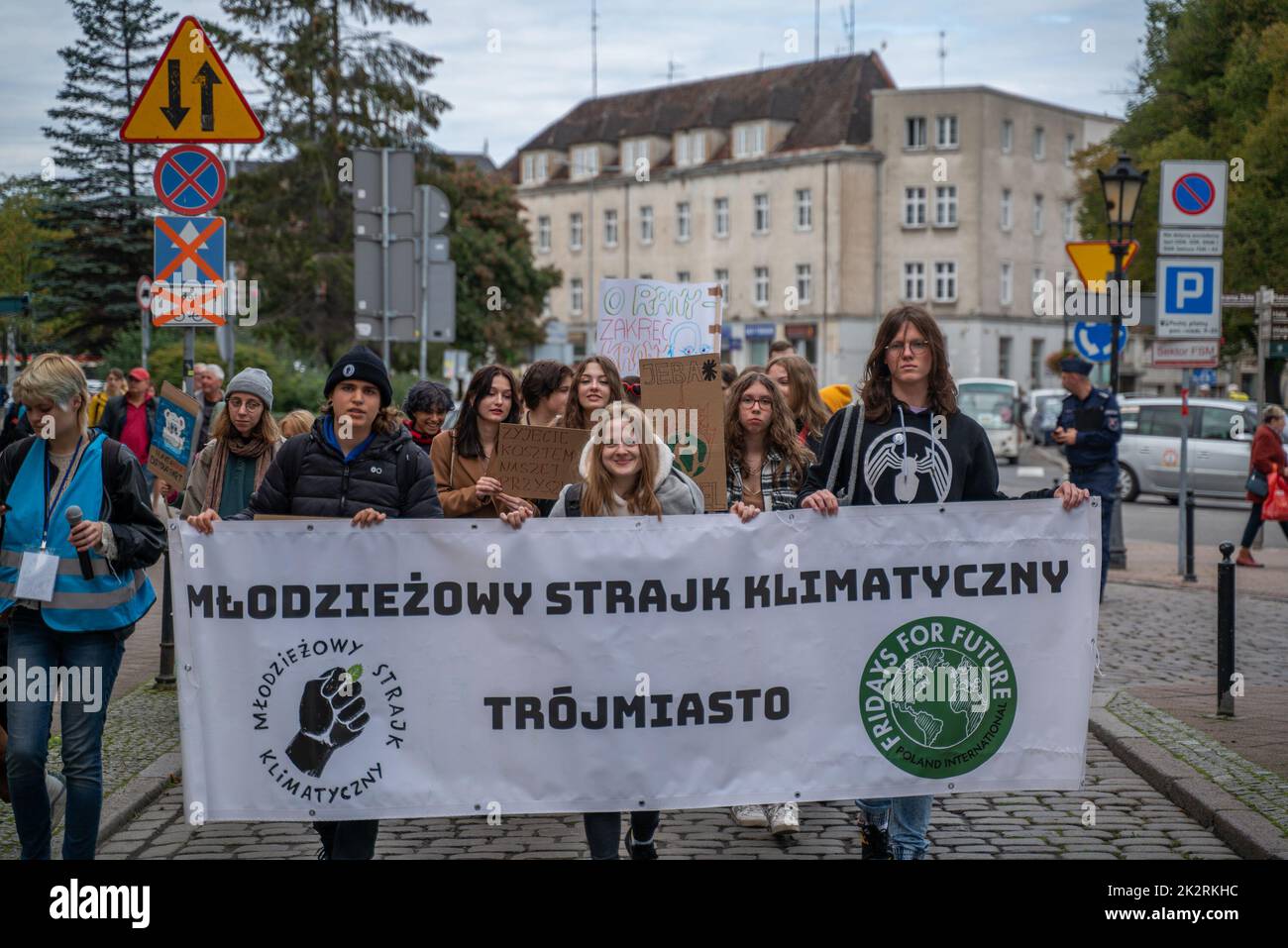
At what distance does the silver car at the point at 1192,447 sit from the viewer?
28.6m

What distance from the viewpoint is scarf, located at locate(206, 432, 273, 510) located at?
27.3ft

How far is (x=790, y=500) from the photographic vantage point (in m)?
7.08

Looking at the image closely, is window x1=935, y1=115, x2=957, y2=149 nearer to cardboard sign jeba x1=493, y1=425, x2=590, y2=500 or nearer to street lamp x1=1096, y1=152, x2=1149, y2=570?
street lamp x1=1096, y1=152, x2=1149, y2=570

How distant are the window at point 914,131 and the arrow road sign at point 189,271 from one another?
66.6 m

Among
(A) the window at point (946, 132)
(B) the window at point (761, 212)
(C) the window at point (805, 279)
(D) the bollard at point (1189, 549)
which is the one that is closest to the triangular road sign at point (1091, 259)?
(D) the bollard at point (1189, 549)

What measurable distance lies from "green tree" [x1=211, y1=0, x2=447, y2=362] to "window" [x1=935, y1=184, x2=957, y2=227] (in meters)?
34.2

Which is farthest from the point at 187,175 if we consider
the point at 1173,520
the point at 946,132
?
the point at 946,132

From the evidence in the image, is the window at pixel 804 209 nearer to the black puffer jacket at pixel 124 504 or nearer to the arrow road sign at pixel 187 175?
the arrow road sign at pixel 187 175

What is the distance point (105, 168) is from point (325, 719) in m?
33.7

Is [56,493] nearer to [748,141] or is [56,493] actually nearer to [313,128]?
[313,128]

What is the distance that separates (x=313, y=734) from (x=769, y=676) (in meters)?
1.64

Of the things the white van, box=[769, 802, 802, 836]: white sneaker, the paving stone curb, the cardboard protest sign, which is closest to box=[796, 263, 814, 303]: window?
the white van
